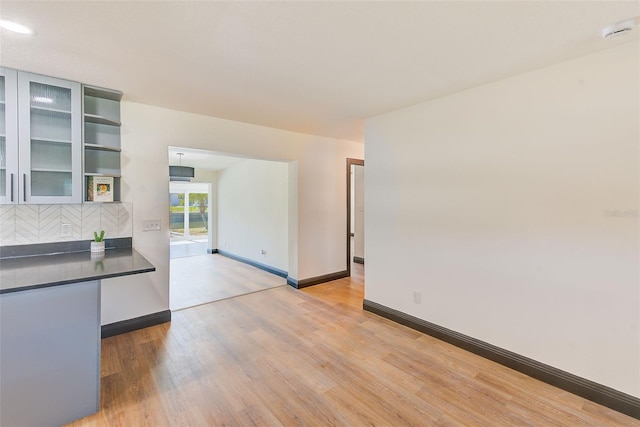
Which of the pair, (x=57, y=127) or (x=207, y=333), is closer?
(x=57, y=127)

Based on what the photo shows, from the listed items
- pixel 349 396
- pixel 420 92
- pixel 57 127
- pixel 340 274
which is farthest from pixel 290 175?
pixel 349 396

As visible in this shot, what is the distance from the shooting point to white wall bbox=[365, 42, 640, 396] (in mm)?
1968

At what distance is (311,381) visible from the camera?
7.45 feet

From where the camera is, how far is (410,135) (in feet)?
10.5

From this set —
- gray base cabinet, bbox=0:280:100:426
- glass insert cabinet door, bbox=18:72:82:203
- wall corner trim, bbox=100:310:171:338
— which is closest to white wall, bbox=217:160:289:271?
wall corner trim, bbox=100:310:171:338

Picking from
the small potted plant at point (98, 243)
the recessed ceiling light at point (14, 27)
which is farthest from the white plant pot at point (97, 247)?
the recessed ceiling light at point (14, 27)

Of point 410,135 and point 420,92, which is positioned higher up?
point 420,92

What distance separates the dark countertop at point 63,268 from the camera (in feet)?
5.68

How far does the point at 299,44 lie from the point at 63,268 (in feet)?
7.68

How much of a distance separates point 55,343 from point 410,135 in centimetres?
346

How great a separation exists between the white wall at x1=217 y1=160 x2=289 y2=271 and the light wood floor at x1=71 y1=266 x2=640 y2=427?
2.33 meters

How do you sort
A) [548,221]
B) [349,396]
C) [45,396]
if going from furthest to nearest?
[548,221] < [349,396] < [45,396]

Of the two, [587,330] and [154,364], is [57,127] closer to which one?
[154,364]

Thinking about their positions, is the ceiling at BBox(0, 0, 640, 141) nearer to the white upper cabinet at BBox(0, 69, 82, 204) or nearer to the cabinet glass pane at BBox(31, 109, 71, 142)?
the white upper cabinet at BBox(0, 69, 82, 204)
